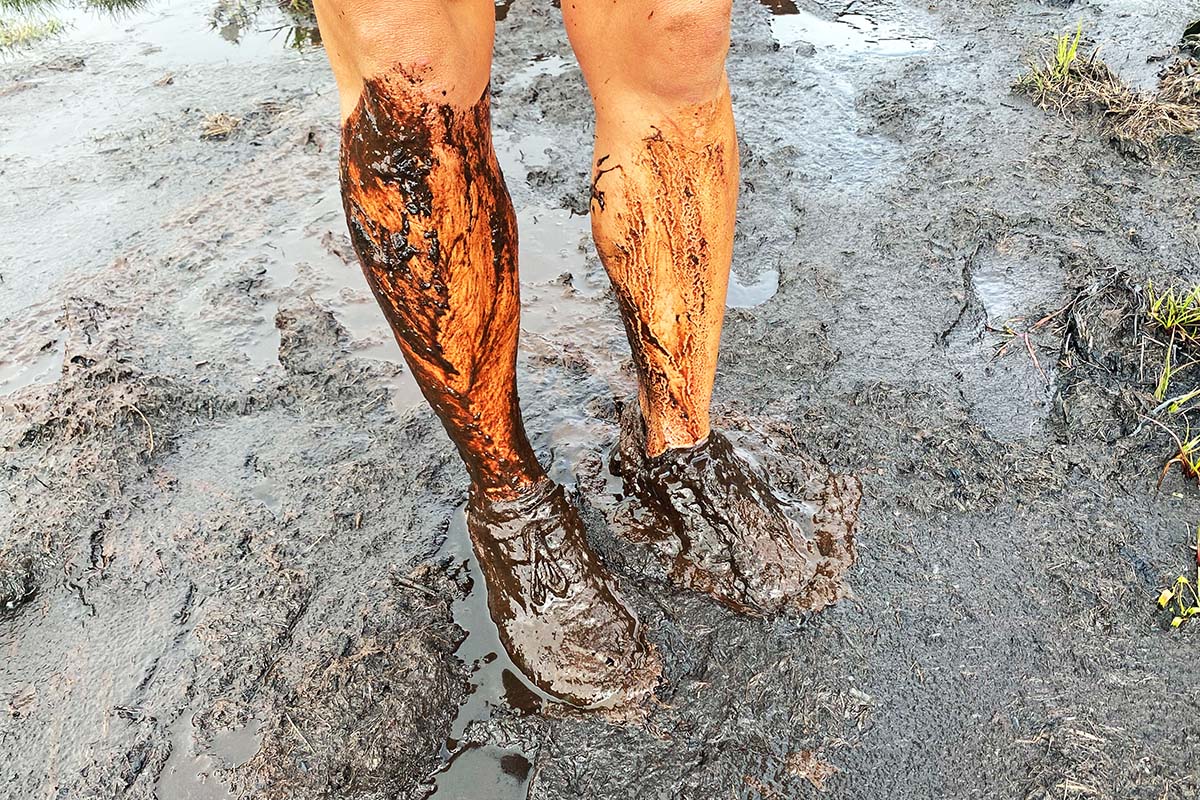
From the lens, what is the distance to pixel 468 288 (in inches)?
49.9

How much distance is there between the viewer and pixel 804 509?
1.73m

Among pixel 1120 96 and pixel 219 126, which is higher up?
pixel 219 126

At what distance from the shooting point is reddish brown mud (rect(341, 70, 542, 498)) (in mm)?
1146

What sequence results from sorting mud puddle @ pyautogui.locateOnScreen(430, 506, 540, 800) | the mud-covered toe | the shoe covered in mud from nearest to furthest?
mud puddle @ pyautogui.locateOnScreen(430, 506, 540, 800), the mud-covered toe, the shoe covered in mud

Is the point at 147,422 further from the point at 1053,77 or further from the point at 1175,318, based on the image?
the point at 1053,77

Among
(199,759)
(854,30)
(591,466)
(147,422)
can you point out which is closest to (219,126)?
(147,422)

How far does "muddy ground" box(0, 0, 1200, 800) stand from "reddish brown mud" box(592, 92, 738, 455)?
1.32ft

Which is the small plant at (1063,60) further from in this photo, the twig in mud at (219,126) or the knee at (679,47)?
the twig in mud at (219,126)

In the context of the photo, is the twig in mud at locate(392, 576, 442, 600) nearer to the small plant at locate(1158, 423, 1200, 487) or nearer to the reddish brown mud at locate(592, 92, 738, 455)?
the reddish brown mud at locate(592, 92, 738, 455)

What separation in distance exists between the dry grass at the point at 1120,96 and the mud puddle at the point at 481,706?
103 inches

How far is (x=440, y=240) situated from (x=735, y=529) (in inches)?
32.5

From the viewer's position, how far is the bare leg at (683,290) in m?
1.27

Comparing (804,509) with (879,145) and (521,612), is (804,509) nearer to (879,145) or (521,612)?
(521,612)

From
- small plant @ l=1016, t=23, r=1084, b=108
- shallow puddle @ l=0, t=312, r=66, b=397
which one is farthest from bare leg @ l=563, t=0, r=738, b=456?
small plant @ l=1016, t=23, r=1084, b=108
